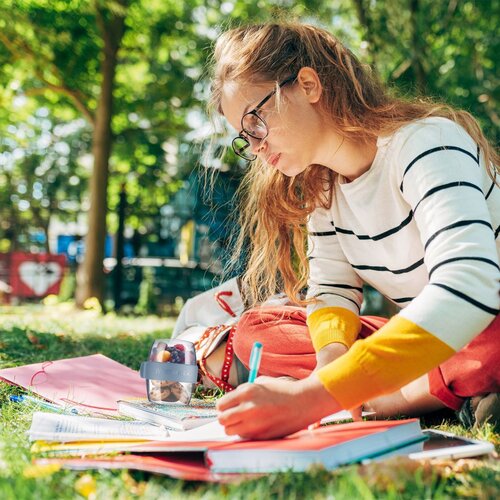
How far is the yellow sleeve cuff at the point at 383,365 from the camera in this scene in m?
1.46

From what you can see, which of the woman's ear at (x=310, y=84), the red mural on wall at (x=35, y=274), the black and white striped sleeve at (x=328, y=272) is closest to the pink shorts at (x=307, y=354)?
the black and white striped sleeve at (x=328, y=272)

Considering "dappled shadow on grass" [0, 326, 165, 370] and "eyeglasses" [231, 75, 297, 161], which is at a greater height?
"eyeglasses" [231, 75, 297, 161]

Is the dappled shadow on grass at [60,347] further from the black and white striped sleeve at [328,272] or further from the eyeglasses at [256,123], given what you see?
the eyeglasses at [256,123]

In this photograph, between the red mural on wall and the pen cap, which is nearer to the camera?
the pen cap

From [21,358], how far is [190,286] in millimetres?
5913

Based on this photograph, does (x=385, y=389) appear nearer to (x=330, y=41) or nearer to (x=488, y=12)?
(x=330, y=41)

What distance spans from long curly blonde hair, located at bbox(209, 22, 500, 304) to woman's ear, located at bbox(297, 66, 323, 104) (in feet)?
0.09

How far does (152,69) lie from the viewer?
27.7 feet

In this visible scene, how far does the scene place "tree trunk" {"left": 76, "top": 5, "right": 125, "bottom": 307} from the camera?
7988 millimetres

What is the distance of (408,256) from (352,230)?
10.0 inches

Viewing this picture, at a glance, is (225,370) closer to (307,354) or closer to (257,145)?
(307,354)

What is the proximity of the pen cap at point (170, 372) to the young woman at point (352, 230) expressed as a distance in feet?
0.94

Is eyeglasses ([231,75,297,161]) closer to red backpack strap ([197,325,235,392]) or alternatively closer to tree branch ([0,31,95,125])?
red backpack strap ([197,325,235,392])

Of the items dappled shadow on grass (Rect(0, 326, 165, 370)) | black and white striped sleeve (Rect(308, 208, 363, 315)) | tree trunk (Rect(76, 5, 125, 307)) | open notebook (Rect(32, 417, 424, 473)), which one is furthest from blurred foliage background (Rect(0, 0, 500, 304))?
open notebook (Rect(32, 417, 424, 473))
